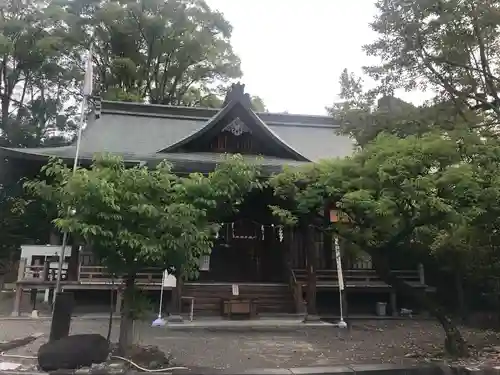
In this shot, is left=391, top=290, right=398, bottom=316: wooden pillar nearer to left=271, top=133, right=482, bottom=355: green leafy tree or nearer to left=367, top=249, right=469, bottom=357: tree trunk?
left=271, top=133, right=482, bottom=355: green leafy tree

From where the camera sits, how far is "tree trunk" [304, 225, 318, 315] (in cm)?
1341

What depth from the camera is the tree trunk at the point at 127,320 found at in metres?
7.13

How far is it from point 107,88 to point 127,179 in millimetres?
24539

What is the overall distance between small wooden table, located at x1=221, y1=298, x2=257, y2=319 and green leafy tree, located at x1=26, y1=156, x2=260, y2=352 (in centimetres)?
558

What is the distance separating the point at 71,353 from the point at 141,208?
247cm

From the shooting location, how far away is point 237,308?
12828 millimetres

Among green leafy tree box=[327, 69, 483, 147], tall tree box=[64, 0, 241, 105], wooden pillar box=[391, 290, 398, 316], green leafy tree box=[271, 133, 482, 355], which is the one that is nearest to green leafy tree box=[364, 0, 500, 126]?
green leafy tree box=[327, 69, 483, 147]

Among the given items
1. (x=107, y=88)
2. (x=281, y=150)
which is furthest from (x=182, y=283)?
(x=107, y=88)

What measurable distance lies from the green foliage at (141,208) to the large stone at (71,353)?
3.82ft

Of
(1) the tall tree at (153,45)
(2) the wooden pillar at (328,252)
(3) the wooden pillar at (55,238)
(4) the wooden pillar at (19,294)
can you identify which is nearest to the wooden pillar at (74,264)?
(4) the wooden pillar at (19,294)

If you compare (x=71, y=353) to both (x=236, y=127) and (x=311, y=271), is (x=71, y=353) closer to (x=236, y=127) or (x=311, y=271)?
(x=311, y=271)

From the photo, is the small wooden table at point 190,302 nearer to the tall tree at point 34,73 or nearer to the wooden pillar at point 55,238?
the wooden pillar at point 55,238

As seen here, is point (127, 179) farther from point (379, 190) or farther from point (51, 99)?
point (51, 99)

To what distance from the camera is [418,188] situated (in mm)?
6859
